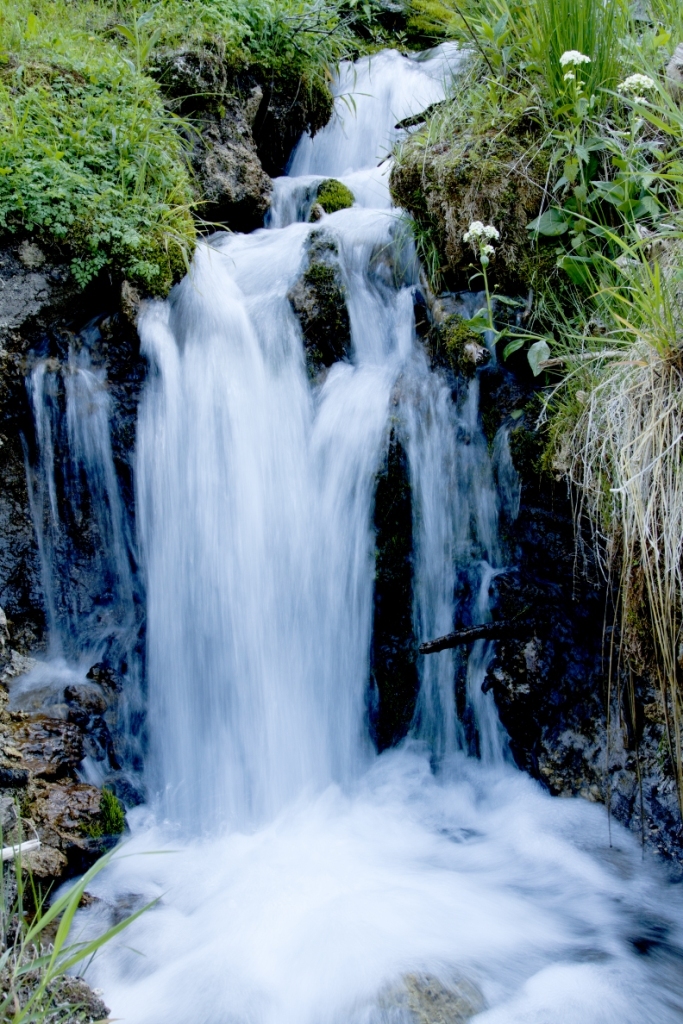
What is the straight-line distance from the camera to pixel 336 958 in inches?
98.8

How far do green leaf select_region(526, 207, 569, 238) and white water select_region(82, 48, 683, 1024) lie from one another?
2.69ft

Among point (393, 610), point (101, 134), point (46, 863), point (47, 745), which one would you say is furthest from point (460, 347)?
point (46, 863)

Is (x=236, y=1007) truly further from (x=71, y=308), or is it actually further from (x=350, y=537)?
(x=71, y=308)

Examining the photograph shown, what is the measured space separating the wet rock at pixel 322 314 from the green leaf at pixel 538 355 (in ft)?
4.15

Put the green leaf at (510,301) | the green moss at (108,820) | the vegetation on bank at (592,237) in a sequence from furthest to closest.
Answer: the green leaf at (510,301) < the green moss at (108,820) < the vegetation on bank at (592,237)

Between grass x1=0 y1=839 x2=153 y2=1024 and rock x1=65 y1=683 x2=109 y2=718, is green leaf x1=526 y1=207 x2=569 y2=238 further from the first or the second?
grass x1=0 y1=839 x2=153 y2=1024

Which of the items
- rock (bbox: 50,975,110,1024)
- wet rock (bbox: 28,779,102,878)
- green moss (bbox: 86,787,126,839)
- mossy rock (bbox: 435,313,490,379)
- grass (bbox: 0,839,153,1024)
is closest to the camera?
grass (bbox: 0,839,153,1024)

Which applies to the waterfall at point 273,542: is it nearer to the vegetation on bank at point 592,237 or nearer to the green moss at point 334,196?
the vegetation on bank at point 592,237

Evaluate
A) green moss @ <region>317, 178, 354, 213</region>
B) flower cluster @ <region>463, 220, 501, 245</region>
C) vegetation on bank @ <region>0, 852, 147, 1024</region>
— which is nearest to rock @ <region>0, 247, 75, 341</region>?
flower cluster @ <region>463, 220, 501, 245</region>

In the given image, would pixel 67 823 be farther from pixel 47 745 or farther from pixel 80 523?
pixel 80 523

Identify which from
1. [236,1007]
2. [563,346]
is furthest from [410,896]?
[563,346]

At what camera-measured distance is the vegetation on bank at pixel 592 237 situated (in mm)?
2594

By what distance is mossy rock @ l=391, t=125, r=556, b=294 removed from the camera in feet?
11.9

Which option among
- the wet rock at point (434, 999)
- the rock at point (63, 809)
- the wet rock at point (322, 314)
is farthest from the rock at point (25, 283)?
the wet rock at point (434, 999)
